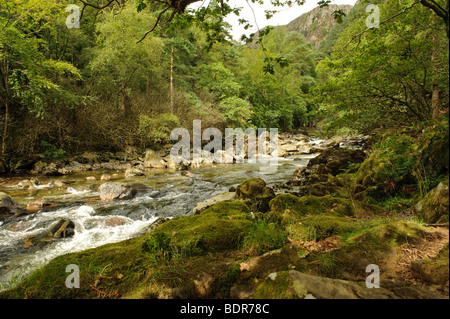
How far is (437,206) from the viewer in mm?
2615

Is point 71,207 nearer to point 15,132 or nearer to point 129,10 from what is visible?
point 15,132

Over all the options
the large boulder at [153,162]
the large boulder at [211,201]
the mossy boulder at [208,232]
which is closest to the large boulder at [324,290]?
the mossy boulder at [208,232]

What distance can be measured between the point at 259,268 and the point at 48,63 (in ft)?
47.8

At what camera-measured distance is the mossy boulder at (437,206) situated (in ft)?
8.02

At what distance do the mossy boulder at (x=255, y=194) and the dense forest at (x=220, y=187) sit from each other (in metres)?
0.04

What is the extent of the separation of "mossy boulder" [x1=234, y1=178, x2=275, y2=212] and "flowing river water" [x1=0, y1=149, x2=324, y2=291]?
6.76 feet

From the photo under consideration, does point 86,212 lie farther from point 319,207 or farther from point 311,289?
point 311,289

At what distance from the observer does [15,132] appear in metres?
11.8

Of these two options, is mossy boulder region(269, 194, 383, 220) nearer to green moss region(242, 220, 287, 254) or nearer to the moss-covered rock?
the moss-covered rock

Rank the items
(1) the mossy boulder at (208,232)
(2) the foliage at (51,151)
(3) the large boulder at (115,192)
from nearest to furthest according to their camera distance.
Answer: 1. (1) the mossy boulder at (208,232)
2. (3) the large boulder at (115,192)
3. (2) the foliage at (51,151)

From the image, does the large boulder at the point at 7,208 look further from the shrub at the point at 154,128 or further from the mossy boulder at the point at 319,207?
the shrub at the point at 154,128

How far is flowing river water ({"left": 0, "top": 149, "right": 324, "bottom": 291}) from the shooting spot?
4414mm

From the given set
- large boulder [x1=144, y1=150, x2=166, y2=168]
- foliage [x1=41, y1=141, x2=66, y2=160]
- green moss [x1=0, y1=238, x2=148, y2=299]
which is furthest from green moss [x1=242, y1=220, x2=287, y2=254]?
foliage [x1=41, y1=141, x2=66, y2=160]

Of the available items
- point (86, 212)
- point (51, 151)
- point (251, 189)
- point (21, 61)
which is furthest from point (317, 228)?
point (51, 151)
